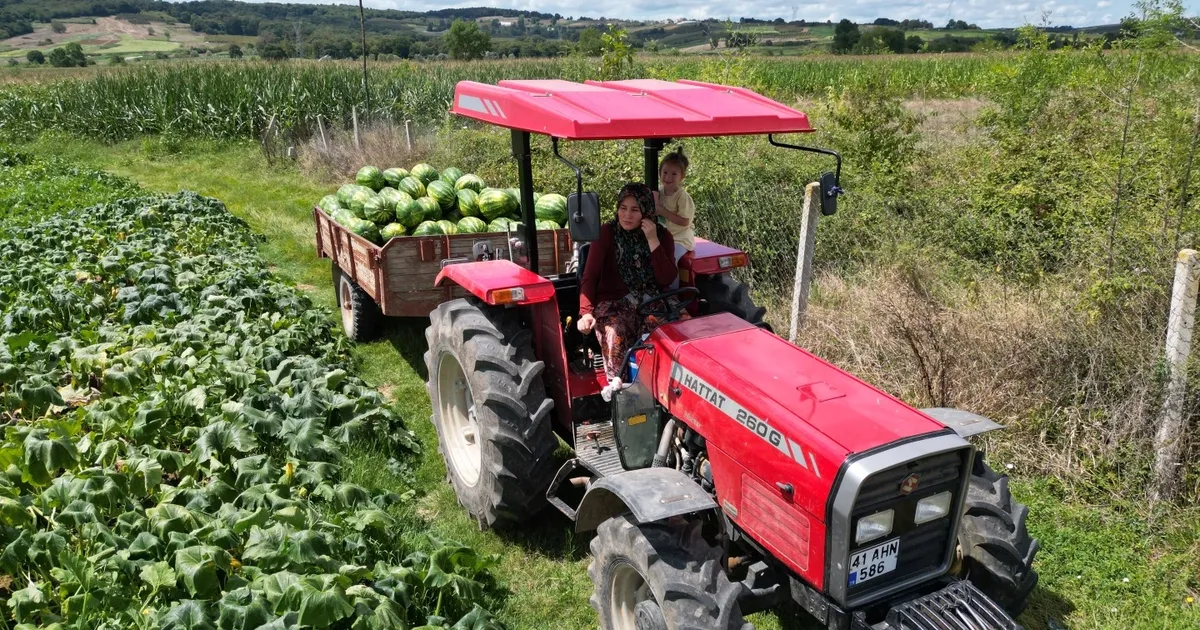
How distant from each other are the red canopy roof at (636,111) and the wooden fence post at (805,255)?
7.42 ft

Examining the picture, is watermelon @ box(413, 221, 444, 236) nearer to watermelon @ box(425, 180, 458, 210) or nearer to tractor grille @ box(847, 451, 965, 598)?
watermelon @ box(425, 180, 458, 210)

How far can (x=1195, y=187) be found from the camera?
5.06m

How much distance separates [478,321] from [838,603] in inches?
96.6

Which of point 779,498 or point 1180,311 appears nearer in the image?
point 779,498

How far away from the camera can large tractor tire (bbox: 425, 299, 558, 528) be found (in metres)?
4.29

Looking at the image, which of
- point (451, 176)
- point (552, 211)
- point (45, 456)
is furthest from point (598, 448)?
point (451, 176)

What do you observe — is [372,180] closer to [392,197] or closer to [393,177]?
[393,177]

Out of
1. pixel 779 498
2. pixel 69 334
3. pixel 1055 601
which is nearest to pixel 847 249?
pixel 1055 601

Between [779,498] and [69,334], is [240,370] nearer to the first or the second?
[69,334]

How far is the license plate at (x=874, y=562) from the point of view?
3016 millimetres

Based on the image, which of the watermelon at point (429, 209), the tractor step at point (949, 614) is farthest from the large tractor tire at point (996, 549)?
the watermelon at point (429, 209)

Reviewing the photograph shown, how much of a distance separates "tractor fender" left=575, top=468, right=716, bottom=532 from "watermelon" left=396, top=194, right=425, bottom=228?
4.07 m

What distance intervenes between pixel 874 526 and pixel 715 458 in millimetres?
742

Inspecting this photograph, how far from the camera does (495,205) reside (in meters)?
7.27
